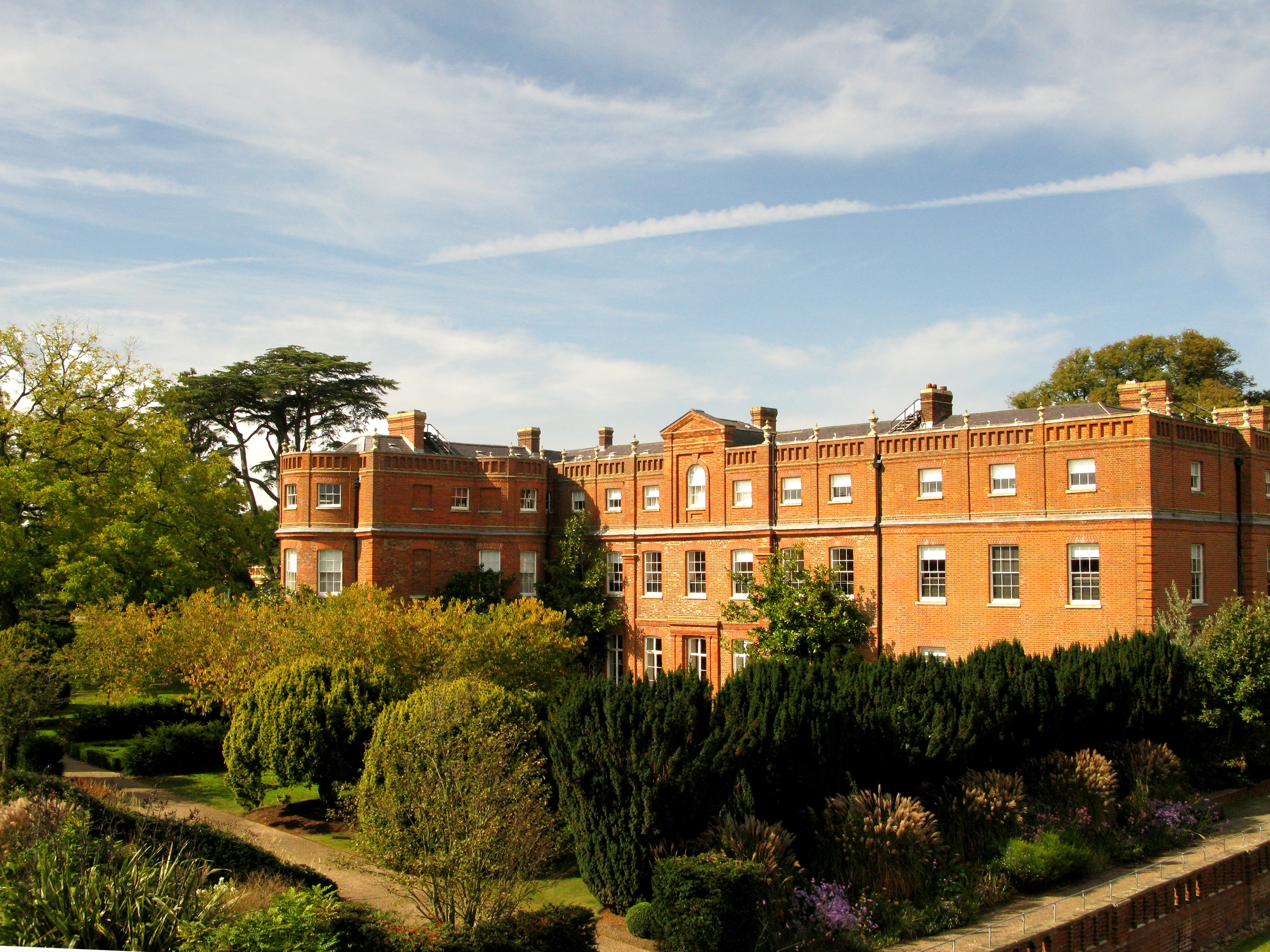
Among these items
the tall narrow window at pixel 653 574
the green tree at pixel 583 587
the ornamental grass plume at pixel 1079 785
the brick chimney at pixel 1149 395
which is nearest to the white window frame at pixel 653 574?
the tall narrow window at pixel 653 574

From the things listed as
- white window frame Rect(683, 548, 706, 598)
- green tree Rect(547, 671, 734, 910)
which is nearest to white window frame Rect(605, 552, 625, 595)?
white window frame Rect(683, 548, 706, 598)

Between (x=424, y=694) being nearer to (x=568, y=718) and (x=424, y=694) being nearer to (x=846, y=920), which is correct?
(x=568, y=718)

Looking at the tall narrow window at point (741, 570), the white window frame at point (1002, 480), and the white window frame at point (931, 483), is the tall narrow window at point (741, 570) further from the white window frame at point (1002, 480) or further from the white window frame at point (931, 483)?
the white window frame at point (1002, 480)

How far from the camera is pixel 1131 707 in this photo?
27.0m

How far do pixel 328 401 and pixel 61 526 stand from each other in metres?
22.6

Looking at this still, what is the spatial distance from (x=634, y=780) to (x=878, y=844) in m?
5.05

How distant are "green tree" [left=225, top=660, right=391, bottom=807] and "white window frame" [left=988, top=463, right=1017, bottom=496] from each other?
2173 cm

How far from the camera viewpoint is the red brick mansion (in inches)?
1320

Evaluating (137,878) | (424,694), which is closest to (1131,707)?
(424,694)

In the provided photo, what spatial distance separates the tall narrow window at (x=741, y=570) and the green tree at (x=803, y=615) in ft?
5.51

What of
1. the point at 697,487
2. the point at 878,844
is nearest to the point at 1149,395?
the point at 697,487

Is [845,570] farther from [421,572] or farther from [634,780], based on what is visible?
[634,780]

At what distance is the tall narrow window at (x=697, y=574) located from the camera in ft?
140

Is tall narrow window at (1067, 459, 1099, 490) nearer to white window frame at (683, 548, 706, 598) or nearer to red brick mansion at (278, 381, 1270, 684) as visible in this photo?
red brick mansion at (278, 381, 1270, 684)
